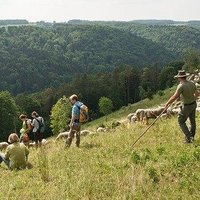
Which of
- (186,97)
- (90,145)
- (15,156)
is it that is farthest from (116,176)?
(90,145)

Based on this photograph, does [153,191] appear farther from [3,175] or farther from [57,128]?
[57,128]

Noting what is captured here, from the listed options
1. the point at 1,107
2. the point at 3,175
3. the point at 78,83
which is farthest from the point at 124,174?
the point at 78,83

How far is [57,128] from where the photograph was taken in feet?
304

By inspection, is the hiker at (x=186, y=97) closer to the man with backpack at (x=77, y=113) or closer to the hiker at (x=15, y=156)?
the man with backpack at (x=77, y=113)

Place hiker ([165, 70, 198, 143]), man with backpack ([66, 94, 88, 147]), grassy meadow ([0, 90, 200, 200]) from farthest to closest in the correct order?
1. man with backpack ([66, 94, 88, 147])
2. hiker ([165, 70, 198, 143])
3. grassy meadow ([0, 90, 200, 200])

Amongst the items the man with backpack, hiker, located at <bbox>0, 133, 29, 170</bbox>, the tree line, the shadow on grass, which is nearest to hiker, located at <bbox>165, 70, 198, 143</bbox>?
the shadow on grass

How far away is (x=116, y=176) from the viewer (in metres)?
9.36

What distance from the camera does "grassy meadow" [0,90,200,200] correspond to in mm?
8240

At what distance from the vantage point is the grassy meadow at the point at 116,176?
27.0 feet

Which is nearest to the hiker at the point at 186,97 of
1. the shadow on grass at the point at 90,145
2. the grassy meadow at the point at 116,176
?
the grassy meadow at the point at 116,176

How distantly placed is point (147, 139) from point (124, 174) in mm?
4727

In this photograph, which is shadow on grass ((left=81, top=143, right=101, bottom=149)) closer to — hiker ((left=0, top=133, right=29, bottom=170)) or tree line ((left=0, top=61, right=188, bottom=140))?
hiker ((left=0, top=133, right=29, bottom=170))

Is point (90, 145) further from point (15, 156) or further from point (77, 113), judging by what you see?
point (15, 156)

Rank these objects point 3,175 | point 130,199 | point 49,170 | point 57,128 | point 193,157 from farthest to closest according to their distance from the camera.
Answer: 1. point 57,128
2. point 3,175
3. point 49,170
4. point 193,157
5. point 130,199
